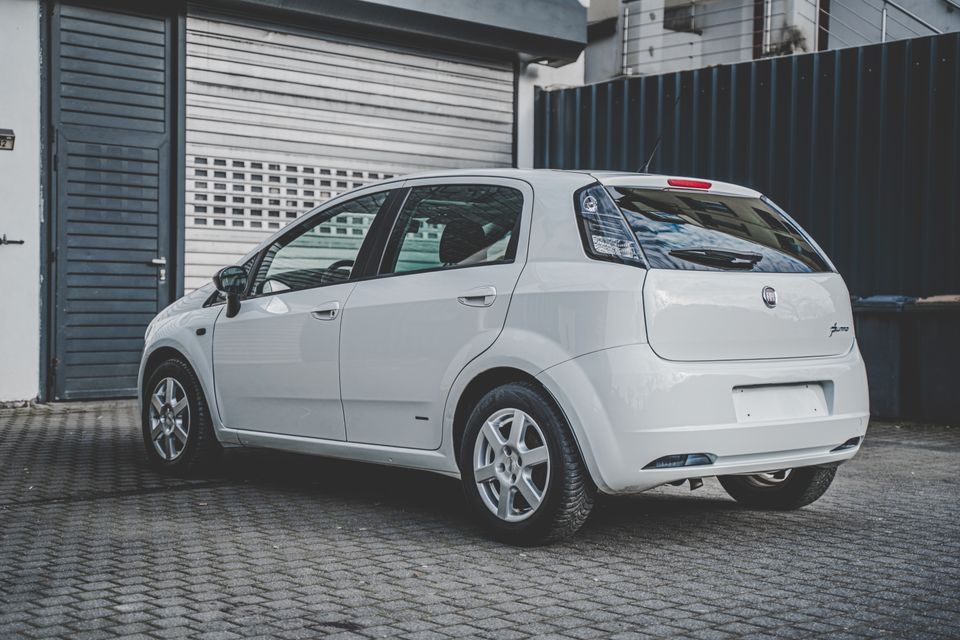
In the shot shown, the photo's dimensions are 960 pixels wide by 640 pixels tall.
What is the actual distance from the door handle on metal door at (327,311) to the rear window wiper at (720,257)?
6.04 ft

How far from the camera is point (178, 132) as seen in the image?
37.7ft

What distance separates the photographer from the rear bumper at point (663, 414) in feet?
15.2

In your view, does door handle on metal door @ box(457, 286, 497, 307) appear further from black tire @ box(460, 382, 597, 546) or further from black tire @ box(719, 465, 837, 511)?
black tire @ box(719, 465, 837, 511)

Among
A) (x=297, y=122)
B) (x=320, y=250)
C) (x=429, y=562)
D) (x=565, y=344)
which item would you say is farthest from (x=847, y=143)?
(x=429, y=562)

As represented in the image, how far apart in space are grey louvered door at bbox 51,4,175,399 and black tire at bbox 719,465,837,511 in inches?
275

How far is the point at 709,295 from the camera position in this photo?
4816mm

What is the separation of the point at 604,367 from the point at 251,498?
2.50 meters

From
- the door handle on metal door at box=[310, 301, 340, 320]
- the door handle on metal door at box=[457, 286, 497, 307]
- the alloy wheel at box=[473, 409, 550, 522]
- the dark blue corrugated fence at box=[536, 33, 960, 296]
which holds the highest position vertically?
the dark blue corrugated fence at box=[536, 33, 960, 296]

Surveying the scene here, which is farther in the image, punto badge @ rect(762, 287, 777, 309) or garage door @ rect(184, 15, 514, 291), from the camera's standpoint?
garage door @ rect(184, 15, 514, 291)

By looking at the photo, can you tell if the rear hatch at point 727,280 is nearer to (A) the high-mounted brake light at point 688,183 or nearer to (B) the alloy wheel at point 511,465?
(A) the high-mounted brake light at point 688,183

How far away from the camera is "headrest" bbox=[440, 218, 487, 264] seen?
5.39 meters

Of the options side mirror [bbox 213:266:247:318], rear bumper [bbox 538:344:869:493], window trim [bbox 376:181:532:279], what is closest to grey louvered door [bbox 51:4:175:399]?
side mirror [bbox 213:266:247:318]

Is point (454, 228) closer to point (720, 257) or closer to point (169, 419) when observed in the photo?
point (720, 257)

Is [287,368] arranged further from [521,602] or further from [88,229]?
[88,229]
